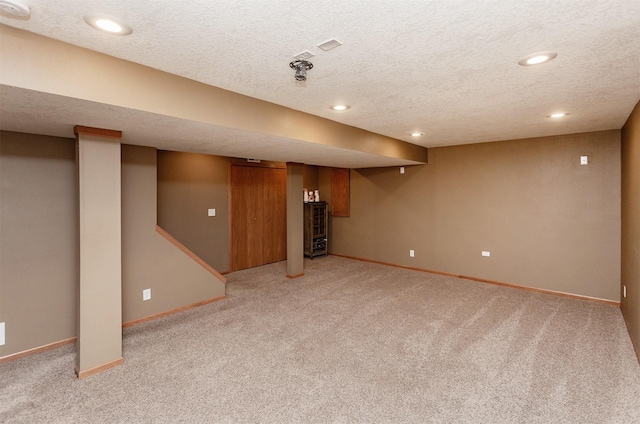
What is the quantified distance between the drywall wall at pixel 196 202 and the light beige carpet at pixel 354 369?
1.48m

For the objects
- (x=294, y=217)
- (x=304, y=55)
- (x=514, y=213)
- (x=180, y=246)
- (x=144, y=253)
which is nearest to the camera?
(x=304, y=55)

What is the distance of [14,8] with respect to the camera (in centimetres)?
141

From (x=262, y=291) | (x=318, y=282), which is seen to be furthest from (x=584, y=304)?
(x=262, y=291)

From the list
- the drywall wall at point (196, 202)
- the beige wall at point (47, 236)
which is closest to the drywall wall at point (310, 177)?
the drywall wall at point (196, 202)

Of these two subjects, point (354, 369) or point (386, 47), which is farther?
point (354, 369)

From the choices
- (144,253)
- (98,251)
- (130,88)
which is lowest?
(144,253)

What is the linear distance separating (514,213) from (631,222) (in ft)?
5.37

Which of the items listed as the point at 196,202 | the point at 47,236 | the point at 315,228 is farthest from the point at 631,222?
the point at 47,236

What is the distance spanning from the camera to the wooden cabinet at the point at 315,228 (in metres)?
6.89

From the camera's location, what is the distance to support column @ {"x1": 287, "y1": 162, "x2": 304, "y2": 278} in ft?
17.6

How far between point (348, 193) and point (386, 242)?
1.41 metres

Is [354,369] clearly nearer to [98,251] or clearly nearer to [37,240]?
[98,251]

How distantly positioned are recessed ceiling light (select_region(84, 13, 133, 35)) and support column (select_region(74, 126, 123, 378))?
1131 mm

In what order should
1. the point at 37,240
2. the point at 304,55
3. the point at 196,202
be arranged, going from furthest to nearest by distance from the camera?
the point at 196,202
the point at 37,240
the point at 304,55
